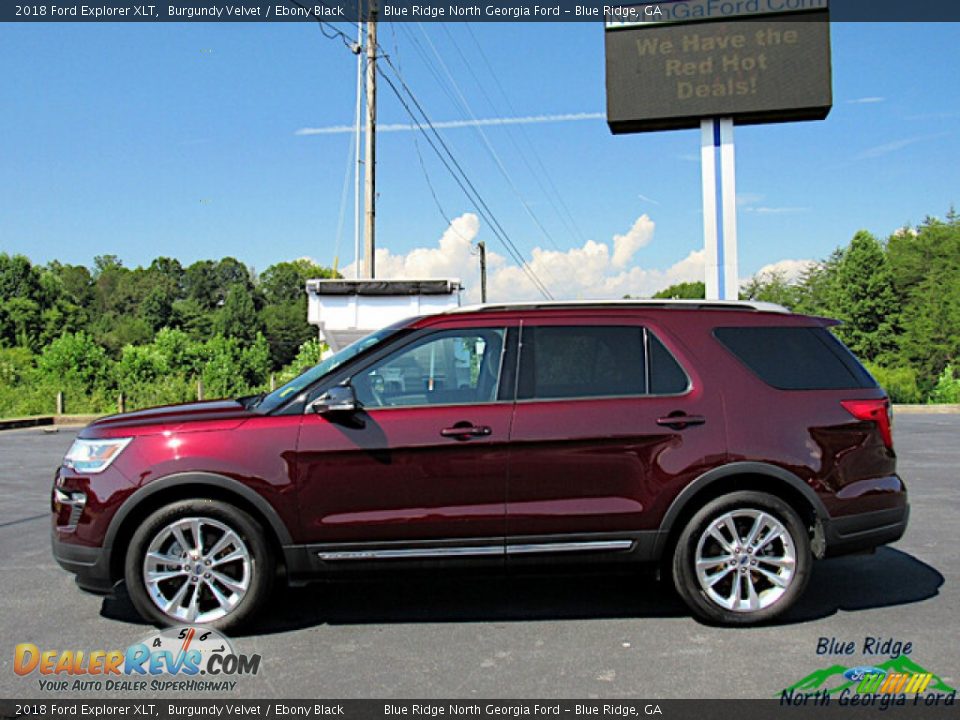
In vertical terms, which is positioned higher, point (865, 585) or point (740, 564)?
point (740, 564)

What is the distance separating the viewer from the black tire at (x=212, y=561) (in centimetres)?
459

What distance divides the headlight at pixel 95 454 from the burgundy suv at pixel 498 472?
1cm

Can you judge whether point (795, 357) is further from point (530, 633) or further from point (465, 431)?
point (530, 633)

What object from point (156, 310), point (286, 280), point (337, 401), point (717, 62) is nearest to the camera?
point (337, 401)

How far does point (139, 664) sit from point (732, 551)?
3233mm

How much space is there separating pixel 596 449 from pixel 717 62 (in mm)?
Answer: 11121

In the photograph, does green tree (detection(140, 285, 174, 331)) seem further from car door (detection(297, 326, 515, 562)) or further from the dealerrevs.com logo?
car door (detection(297, 326, 515, 562))

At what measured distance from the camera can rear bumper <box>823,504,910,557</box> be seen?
191 inches

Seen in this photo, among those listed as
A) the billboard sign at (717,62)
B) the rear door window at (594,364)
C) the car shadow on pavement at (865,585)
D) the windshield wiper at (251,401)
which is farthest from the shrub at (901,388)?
the windshield wiper at (251,401)

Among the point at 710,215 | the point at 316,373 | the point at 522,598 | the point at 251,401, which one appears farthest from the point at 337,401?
the point at 710,215

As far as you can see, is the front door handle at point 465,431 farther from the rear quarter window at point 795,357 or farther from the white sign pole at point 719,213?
the white sign pole at point 719,213

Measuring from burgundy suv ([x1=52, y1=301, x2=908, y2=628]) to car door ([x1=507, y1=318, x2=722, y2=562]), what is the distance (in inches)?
0.4

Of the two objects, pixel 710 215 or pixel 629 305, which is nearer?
pixel 629 305

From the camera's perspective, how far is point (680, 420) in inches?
188
